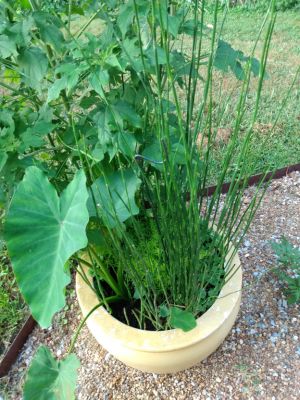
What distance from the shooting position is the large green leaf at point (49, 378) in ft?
2.99

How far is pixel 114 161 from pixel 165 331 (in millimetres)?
491

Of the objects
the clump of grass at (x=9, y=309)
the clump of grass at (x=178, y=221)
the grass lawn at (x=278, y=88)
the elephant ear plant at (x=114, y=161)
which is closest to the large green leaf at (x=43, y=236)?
the elephant ear plant at (x=114, y=161)

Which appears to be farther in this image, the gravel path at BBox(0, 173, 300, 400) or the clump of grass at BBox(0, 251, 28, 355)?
the clump of grass at BBox(0, 251, 28, 355)

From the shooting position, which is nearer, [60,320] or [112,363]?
[112,363]

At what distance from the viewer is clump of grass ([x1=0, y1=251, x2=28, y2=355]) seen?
60.2 inches

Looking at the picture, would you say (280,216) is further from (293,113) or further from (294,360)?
(293,113)

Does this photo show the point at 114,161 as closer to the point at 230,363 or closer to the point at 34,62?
the point at 34,62

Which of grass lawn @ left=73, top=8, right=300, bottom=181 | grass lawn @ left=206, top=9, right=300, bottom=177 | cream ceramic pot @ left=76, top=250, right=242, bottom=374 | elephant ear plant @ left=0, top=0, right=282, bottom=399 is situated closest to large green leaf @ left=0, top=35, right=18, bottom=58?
elephant ear plant @ left=0, top=0, right=282, bottom=399

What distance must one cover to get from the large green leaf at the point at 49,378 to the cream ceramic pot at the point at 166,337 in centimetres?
20

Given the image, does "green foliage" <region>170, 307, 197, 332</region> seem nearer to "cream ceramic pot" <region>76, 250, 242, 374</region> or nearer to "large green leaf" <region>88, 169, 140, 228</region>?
"cream ceramic pot" <region>76, 250, 242, 374</region>

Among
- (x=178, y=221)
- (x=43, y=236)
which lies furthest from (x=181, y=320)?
(x=43, y=236)

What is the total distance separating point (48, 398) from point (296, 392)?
0.77 meters

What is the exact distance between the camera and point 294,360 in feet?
4.43

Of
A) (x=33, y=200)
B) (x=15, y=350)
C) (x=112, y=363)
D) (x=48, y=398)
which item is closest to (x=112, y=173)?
(x=33, y=200)
